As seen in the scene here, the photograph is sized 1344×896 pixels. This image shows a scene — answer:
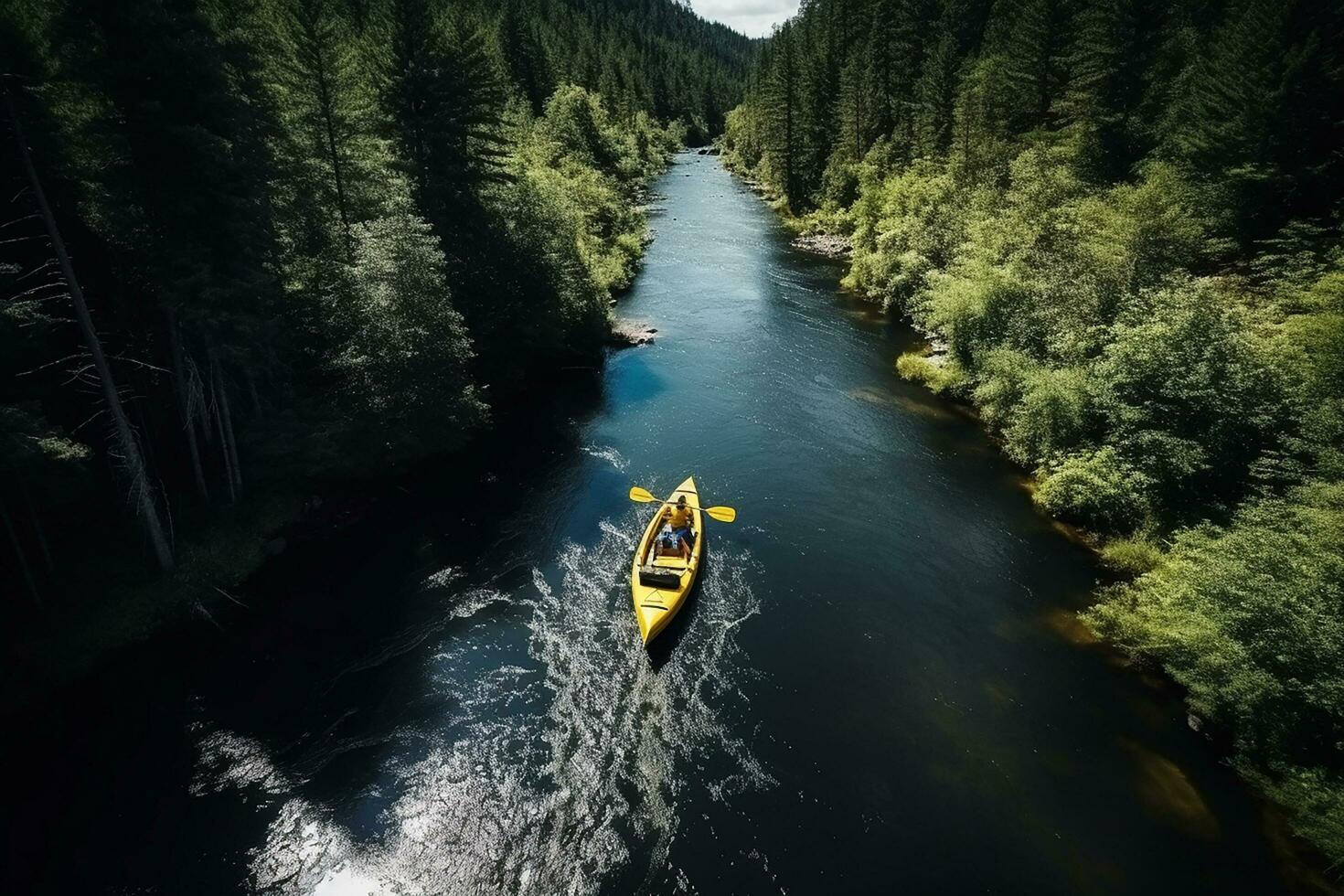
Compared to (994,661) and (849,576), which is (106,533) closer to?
(849,576)

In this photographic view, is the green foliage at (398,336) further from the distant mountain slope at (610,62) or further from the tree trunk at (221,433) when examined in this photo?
the distant mountain slope at (610,62)

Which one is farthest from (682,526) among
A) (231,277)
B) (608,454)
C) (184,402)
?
(184,402)

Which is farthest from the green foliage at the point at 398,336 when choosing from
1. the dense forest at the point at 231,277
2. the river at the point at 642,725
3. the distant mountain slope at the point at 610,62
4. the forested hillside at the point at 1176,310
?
the distant mountain slope at the point at 610,62

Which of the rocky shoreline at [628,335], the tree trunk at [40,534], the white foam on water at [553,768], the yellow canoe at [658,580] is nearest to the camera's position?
the white foam on water at [553,768]

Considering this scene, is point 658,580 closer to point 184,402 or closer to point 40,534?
point 184,402

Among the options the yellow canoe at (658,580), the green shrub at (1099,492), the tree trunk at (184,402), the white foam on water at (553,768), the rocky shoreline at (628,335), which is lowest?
the white foam on water at (553,768)

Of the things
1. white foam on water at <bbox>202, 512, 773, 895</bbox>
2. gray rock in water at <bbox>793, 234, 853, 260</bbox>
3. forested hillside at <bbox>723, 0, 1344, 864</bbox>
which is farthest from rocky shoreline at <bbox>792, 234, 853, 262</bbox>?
white foam on water at <bbox>202, 512, 773, 895</bbox>

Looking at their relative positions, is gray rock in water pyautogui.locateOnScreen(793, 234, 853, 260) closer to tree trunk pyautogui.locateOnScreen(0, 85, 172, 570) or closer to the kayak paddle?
the kayak paddle
